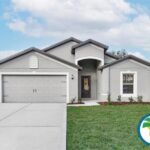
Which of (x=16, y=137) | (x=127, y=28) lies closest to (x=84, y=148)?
(x=16, y=137)

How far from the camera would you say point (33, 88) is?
76.5ft

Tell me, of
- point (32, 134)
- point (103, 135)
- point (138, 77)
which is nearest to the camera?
point (103, 135)

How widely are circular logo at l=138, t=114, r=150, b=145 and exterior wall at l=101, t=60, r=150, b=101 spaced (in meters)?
19.1

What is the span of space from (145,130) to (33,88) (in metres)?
19.9

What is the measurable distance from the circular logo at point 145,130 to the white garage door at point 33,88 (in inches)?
759

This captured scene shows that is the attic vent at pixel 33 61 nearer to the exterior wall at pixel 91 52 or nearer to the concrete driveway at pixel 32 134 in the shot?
the exterior wall at pixel 91 52

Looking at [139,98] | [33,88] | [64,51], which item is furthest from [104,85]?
[64,51]

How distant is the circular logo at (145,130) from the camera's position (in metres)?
3.83

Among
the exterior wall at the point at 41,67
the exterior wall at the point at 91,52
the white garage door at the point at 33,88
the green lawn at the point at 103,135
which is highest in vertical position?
the exterior wall at the point at 91,52

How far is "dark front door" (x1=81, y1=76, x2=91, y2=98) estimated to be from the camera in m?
26.4

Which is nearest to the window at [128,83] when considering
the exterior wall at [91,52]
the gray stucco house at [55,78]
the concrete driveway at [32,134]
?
the gray stucco house at [55,78]

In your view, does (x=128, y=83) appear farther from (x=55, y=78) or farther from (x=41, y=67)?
(x=41, y=67)

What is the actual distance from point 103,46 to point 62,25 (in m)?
4.25

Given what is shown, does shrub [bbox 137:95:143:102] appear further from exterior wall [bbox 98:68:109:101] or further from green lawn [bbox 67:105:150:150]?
green lawn [bbox 67:105:150:150]
